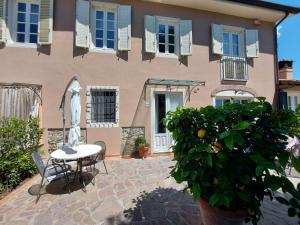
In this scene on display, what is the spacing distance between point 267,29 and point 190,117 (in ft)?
37.1

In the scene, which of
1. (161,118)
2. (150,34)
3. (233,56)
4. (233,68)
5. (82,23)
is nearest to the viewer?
(82,23)

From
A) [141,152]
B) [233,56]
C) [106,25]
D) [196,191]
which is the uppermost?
[106,25]

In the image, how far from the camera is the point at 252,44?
415 inches

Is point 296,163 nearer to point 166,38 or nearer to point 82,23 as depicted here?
point 82,23

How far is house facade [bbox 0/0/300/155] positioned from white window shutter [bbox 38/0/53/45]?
34 mm

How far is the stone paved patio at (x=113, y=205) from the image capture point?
3.68 meters

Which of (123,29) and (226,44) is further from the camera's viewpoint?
(226,44)

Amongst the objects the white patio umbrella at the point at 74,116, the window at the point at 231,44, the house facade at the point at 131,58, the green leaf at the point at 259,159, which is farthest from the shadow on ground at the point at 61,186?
the window at the point at 231,44

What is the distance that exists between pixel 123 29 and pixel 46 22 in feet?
9.47

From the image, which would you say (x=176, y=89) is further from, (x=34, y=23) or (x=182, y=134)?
(x=182, y=134)

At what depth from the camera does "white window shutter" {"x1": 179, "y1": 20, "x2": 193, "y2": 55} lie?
9438mm

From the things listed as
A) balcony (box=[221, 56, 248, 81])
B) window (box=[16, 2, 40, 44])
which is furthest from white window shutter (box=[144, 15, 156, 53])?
window (box=[16, 2, 40, 44])

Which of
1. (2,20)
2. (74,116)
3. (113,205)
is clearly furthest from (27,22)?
(113,205)

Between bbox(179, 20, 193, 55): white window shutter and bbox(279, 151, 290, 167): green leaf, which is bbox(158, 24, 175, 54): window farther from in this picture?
bbox(279, 151, 290, 167): green leaf
